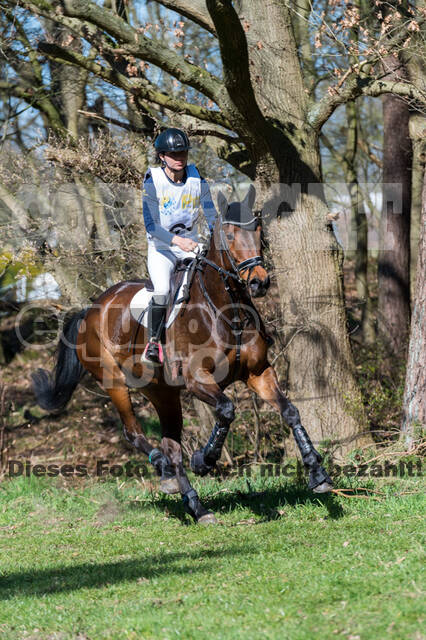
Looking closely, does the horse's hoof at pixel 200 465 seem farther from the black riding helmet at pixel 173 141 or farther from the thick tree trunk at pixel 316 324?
the thick tree trunk at pixel 316 324

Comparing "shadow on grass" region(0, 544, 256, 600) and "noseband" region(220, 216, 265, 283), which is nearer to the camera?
"shadow on grass" region(0, 544, 256, 600)

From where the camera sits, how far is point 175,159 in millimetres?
6812

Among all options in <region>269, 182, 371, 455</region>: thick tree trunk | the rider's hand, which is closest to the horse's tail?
<region>269, 182, 371, 455</region>: thick tree trunk

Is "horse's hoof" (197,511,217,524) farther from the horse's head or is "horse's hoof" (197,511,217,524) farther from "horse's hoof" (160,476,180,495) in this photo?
the horse's head

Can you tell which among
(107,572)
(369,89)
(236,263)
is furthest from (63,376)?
(369,89)

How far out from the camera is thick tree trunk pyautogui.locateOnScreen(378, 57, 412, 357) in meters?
13.6

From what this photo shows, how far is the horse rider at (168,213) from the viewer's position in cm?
674

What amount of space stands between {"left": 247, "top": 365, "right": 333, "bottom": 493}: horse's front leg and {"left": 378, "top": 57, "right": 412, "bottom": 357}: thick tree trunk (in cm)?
733

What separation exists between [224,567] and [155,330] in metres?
2.63

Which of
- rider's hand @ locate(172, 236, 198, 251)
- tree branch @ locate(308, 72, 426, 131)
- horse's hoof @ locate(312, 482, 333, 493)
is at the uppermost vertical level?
tree branch @ locate(308, 72, 426, 131)

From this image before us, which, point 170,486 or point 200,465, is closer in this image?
point 200,465

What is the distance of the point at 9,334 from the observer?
17531 millimetres

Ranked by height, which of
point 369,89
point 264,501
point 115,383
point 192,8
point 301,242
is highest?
point 192,8

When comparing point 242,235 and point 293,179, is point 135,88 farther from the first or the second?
point 242,235
